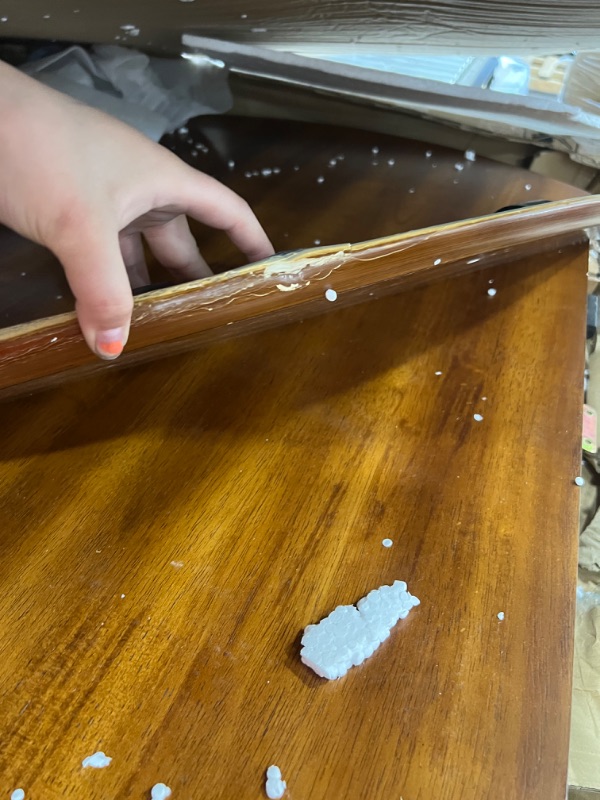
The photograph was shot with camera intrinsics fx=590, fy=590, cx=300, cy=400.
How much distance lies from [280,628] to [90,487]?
139 millimetres

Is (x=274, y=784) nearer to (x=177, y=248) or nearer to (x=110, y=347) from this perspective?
(x=110, y=347)

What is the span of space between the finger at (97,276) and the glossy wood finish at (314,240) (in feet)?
0.08

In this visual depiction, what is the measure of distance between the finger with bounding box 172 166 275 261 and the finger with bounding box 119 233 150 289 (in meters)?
0.08

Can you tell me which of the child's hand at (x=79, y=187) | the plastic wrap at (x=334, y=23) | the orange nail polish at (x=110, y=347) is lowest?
the orange nail polish at (x=110, y=347)

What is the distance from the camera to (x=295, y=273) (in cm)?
37

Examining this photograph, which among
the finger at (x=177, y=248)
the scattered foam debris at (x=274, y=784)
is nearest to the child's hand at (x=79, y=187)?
the finger at (x=177, y=248)

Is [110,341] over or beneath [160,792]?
over

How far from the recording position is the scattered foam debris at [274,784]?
24cm

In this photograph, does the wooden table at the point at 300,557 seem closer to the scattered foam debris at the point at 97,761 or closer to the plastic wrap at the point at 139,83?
the scattered foam debris at the point at 97,761

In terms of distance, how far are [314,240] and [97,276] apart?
0.30m

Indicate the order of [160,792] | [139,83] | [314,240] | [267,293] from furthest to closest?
1. [139,83]
2. [314,240]
3. [267,293]
4. [160,792]

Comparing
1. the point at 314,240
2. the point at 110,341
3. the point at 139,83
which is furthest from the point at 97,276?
the point at 139,83

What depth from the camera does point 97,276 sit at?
286mm

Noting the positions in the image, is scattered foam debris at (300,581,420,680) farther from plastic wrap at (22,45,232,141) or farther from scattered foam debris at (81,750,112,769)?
plastic wrap at (22,45,232,141)
